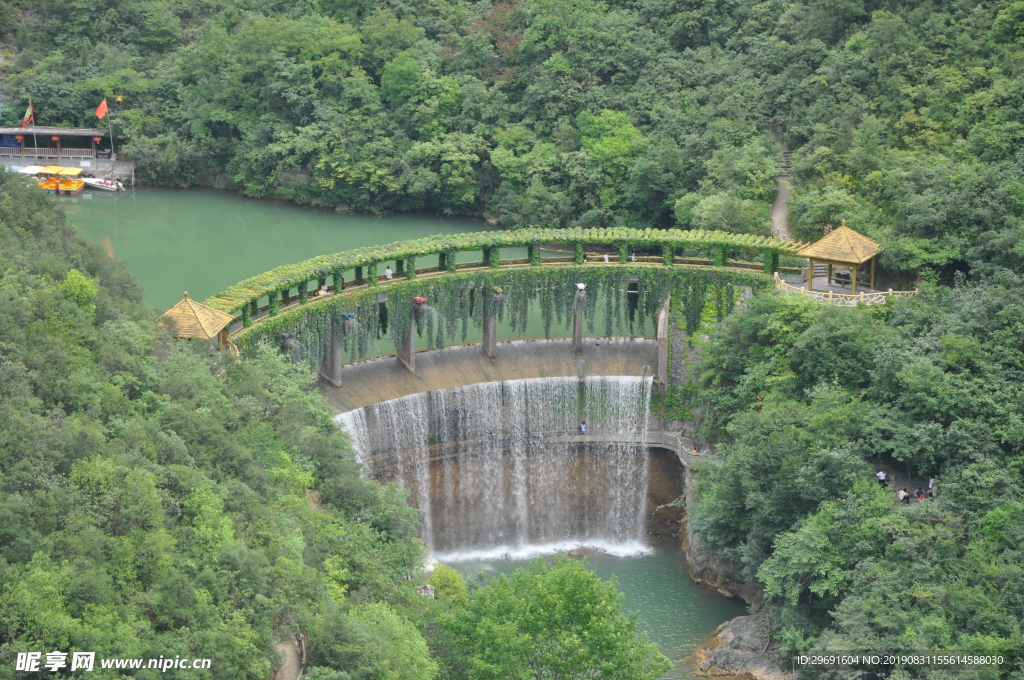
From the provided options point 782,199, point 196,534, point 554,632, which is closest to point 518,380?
point 554,632

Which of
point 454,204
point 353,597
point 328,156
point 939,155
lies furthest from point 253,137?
point 353,597

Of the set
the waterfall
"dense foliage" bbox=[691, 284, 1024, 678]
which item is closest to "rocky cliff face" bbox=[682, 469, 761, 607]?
"dense foliage" bbox=[691, 284, 1024, 678]

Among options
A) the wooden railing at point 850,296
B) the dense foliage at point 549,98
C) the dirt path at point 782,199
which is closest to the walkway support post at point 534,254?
the dense foliage at point 549,98

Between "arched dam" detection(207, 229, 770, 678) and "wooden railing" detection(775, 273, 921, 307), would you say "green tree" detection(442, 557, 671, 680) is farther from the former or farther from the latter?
"wooden railing" detection(775, 273, 921, 307)

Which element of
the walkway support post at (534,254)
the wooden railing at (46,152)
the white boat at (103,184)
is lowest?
the walkway support post at (534,254)

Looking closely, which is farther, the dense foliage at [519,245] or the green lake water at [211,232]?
the green lake water at [211,232]

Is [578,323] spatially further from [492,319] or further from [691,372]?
[691,372]

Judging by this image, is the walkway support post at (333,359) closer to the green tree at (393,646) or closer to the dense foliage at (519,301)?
the dense foliage at (519,301)
